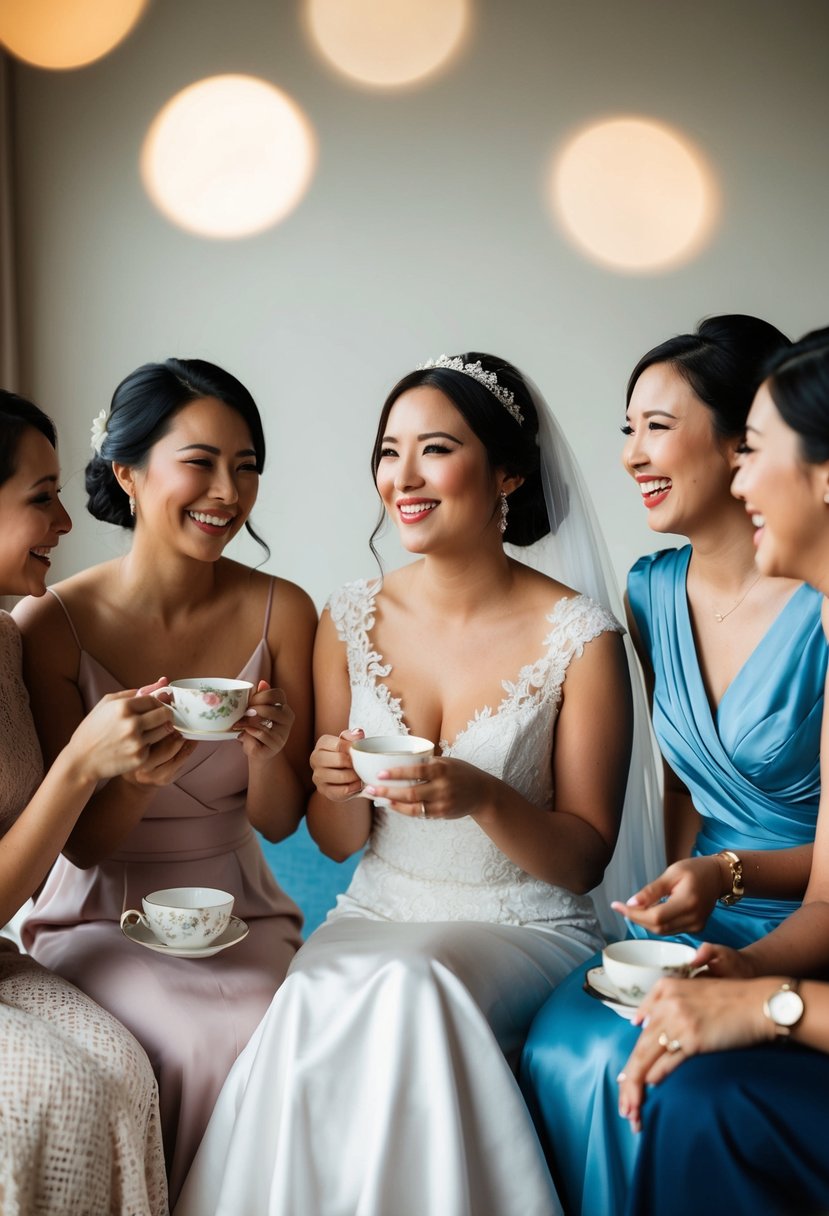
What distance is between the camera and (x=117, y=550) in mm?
4652

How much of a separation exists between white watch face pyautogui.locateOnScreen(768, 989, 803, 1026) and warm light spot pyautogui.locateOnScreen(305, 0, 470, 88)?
144 inches

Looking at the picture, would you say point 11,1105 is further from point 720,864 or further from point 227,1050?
point 720,864

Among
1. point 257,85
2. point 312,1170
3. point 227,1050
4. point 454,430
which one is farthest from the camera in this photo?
point 257,85

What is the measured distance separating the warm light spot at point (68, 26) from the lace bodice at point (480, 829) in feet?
10.5

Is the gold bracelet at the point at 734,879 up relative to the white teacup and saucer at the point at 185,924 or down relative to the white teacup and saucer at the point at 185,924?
up

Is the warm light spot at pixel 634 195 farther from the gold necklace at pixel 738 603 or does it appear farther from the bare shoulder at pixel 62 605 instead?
the bare shoulder at pixel 62 605

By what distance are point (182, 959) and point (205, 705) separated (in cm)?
58

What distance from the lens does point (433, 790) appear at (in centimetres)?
190

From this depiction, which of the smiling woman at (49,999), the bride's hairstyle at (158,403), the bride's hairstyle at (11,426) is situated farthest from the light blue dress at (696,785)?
the bride's hairstyle at (11,426)

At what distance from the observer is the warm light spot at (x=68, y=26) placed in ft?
14.4

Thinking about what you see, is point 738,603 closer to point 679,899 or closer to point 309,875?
point 679,899

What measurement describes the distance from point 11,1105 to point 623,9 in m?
3.91

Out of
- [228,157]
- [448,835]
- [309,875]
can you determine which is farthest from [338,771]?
[228,157]

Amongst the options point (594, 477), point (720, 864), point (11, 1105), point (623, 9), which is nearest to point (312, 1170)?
point (11, 1105)
